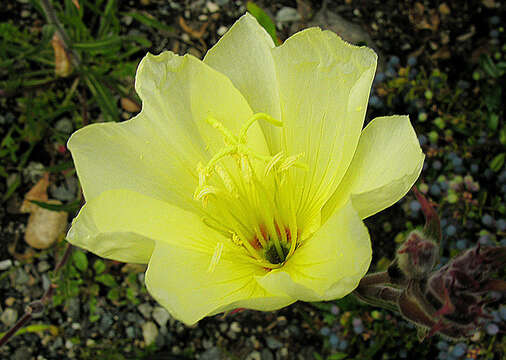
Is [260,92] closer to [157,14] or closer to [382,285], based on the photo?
[382,285]

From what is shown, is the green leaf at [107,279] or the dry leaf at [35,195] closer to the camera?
the green leaf at [107,279]

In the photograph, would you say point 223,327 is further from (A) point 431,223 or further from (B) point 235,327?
(A) point 431,223

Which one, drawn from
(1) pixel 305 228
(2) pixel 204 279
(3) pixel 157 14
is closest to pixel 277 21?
(3) pixel 157 14

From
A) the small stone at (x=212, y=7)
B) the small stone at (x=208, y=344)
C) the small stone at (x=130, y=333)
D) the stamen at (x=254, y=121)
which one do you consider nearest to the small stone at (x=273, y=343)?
the small stone at (x=208, y=344)

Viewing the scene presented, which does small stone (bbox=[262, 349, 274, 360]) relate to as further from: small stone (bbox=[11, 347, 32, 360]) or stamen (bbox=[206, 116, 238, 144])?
stamen (bbox=[206, 116, 238, 144])

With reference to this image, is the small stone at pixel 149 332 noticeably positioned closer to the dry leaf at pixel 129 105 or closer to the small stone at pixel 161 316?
the small stone at pixel 161 316

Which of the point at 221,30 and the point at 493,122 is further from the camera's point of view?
the point at 221,30

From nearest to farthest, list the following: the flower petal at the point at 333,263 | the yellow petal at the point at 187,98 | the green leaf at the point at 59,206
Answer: the flower petal at the point at 333,263 < the yellow petal at the point at 187,98 < the green leaf at the point at 59,206

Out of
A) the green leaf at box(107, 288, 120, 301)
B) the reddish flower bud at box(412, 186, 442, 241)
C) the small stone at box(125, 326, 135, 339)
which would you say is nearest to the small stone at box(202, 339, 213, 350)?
the small stone at box(125, 326, 135, 339)

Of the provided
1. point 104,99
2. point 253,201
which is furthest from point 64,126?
point 253,201
